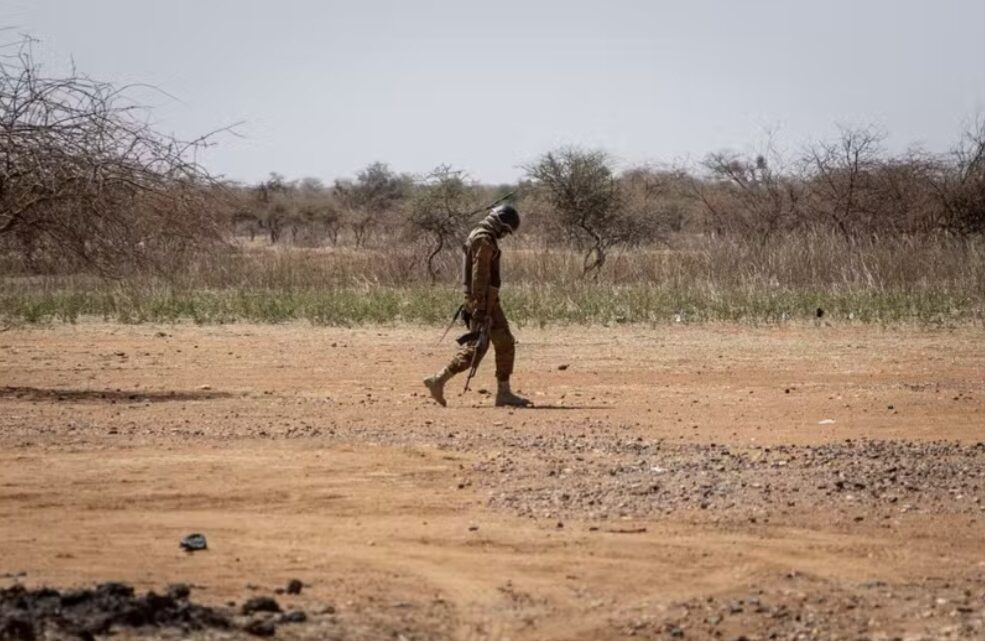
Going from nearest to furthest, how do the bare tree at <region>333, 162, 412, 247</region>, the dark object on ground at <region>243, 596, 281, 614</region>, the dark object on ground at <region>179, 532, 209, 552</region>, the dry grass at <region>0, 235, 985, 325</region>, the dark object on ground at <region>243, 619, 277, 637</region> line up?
the dark object on ground at <region>243, 619, 277, 637</region> → the dark object on ground at <region>243, 596, 281, 614</region> → the dark object on ground at <region>179, 532, 209, 552</region> → the dry grass at <region>0, 235, 985, 325</region> → the bare tree at <region>333, 162, 412, 247</region>

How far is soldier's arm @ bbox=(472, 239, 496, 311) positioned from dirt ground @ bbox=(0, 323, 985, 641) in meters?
0.92

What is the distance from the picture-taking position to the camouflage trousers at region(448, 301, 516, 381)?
14.0m

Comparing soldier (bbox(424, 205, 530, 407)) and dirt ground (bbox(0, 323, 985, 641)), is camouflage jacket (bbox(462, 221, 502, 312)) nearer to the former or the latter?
soldier (bbox(424, 205, 530, 407))

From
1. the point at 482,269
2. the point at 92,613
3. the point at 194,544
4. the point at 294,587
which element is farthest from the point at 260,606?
the point at 482,269

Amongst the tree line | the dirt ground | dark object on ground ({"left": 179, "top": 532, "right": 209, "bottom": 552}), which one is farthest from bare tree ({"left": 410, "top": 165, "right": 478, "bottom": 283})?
dark object on ground ({"left": 179, "top": 532, "right": 209, "bottom": 552})

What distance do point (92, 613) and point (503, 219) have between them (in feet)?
25.2

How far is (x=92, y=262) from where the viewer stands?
49.2 feet

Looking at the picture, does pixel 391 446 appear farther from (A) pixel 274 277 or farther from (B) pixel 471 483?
(A) pixel 274 277

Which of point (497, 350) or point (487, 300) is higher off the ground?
point (487, 300)

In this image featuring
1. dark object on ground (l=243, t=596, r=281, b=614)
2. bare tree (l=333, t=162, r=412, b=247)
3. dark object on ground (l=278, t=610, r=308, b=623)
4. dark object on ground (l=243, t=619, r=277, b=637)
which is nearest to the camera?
dark object on ground (l=243, t=619, r=277, b=637)

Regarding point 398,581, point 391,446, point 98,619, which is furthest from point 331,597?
point 391,446

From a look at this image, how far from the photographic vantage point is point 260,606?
6895 millimetres

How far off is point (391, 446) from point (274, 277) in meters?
18.6

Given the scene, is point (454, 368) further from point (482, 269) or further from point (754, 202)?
point (754, 202)
